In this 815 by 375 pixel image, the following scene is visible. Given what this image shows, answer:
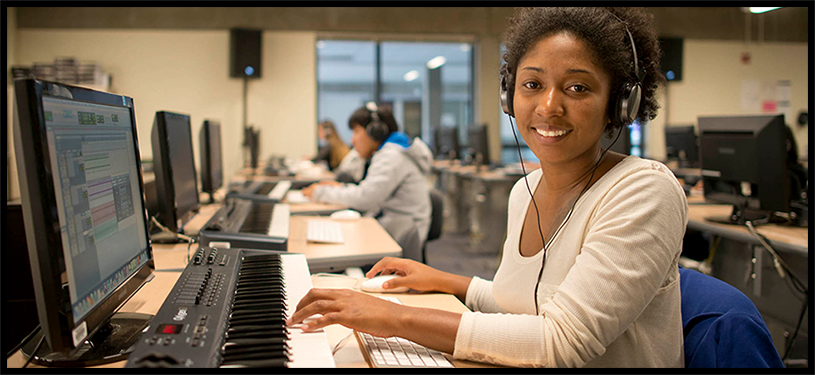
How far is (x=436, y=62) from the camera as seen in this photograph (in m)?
8.25

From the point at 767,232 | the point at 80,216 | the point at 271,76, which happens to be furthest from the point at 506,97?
the point at 271,76

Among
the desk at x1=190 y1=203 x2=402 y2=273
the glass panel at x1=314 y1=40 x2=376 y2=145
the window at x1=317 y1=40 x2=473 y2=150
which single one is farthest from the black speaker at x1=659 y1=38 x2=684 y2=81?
the desk at x1=190 y1=203 x2=402 y2=273

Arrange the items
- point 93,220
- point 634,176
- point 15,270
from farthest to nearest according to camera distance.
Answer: point 15,270, point 634,176, point 93,220

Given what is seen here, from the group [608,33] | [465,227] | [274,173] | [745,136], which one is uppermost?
[608,33]

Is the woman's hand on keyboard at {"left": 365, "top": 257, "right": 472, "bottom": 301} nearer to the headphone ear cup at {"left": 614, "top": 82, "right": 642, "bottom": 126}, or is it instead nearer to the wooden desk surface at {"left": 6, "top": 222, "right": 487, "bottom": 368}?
the wooden desk surface at {"left": 6, "top": 222, "right": 487, "bottom": 368}

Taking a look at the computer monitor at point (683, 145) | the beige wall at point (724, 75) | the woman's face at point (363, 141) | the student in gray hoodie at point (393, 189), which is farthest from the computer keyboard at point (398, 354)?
the beige wall at point (724, 75)

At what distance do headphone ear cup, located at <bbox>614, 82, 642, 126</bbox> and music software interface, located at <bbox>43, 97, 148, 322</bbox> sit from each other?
0.91 metres

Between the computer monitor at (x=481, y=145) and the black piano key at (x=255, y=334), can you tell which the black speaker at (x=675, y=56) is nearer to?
the computer monitor at (x=481, y=145)

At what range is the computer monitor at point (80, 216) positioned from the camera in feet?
2.24

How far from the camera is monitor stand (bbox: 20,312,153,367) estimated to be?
0.87 meters

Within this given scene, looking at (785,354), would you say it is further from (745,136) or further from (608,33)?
(608,33)

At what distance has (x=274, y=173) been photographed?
16.9 ft

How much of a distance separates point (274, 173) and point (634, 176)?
450 centimetres
